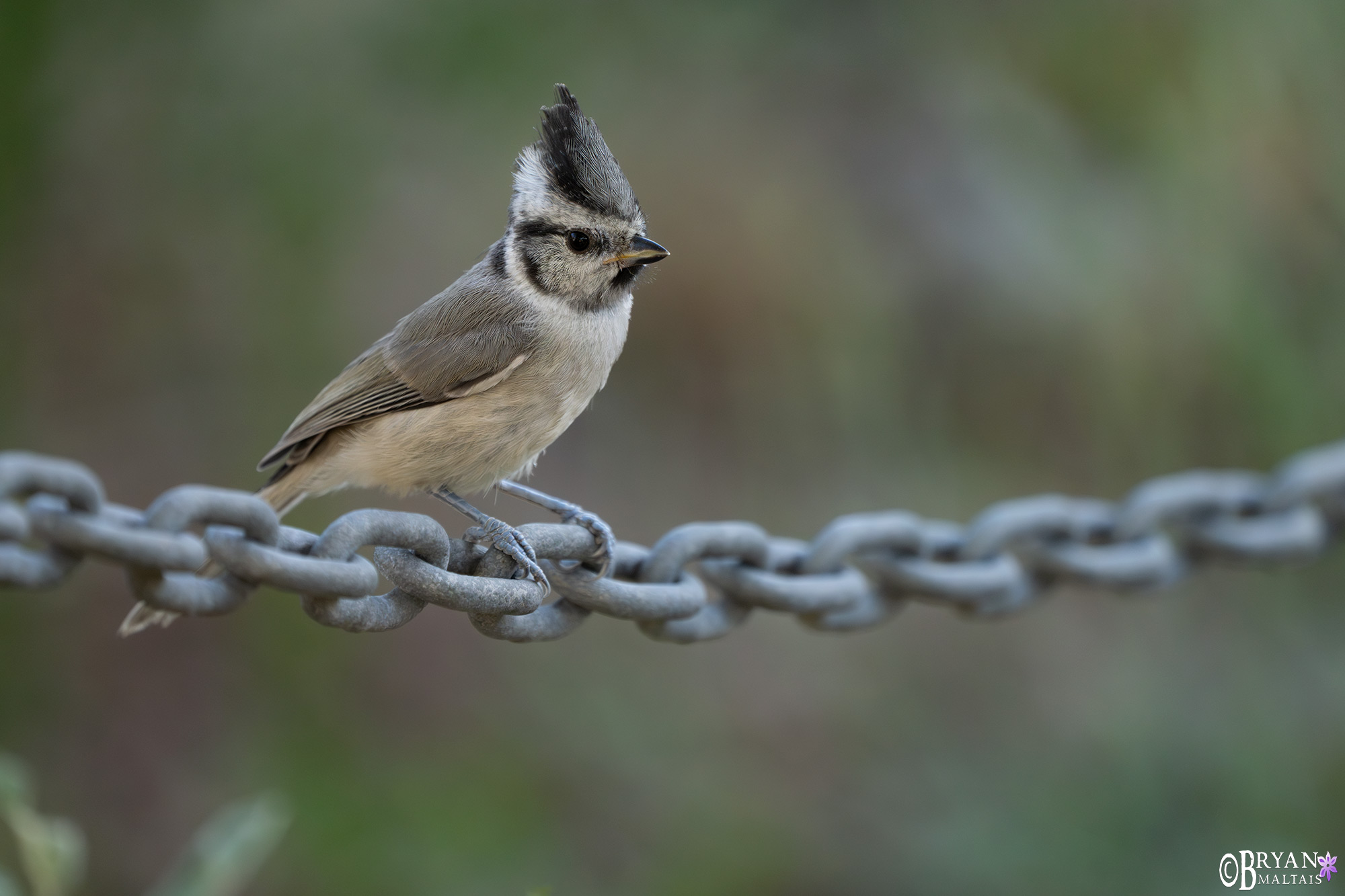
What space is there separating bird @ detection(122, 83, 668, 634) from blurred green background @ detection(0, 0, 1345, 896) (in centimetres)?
135

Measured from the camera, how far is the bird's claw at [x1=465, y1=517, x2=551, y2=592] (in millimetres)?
1692

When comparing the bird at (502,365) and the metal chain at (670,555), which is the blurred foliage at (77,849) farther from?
the bird at (502,365)

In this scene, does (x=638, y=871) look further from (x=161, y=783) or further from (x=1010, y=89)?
(x=1010, y=89)

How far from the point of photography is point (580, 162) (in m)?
2.26

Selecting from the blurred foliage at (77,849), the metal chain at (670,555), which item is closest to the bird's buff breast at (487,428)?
the metal chain at (670,555)

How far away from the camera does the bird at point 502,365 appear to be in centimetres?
245

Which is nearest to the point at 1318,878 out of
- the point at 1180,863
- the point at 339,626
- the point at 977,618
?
the point at 1180,863

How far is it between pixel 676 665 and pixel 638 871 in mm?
903

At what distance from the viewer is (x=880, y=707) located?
4008 mm

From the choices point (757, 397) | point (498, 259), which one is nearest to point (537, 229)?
point (498, 259)

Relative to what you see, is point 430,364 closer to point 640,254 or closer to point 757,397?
point 640,254

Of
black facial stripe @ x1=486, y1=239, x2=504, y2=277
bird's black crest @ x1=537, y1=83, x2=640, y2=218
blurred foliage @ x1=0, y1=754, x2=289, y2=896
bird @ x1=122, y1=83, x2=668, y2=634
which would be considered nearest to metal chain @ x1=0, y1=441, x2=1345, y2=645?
blurred foliage @ x1=0, y1=754, x2=289, y2=896

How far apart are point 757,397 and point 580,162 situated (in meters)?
2.50

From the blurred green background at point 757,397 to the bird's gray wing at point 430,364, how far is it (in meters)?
1.33
